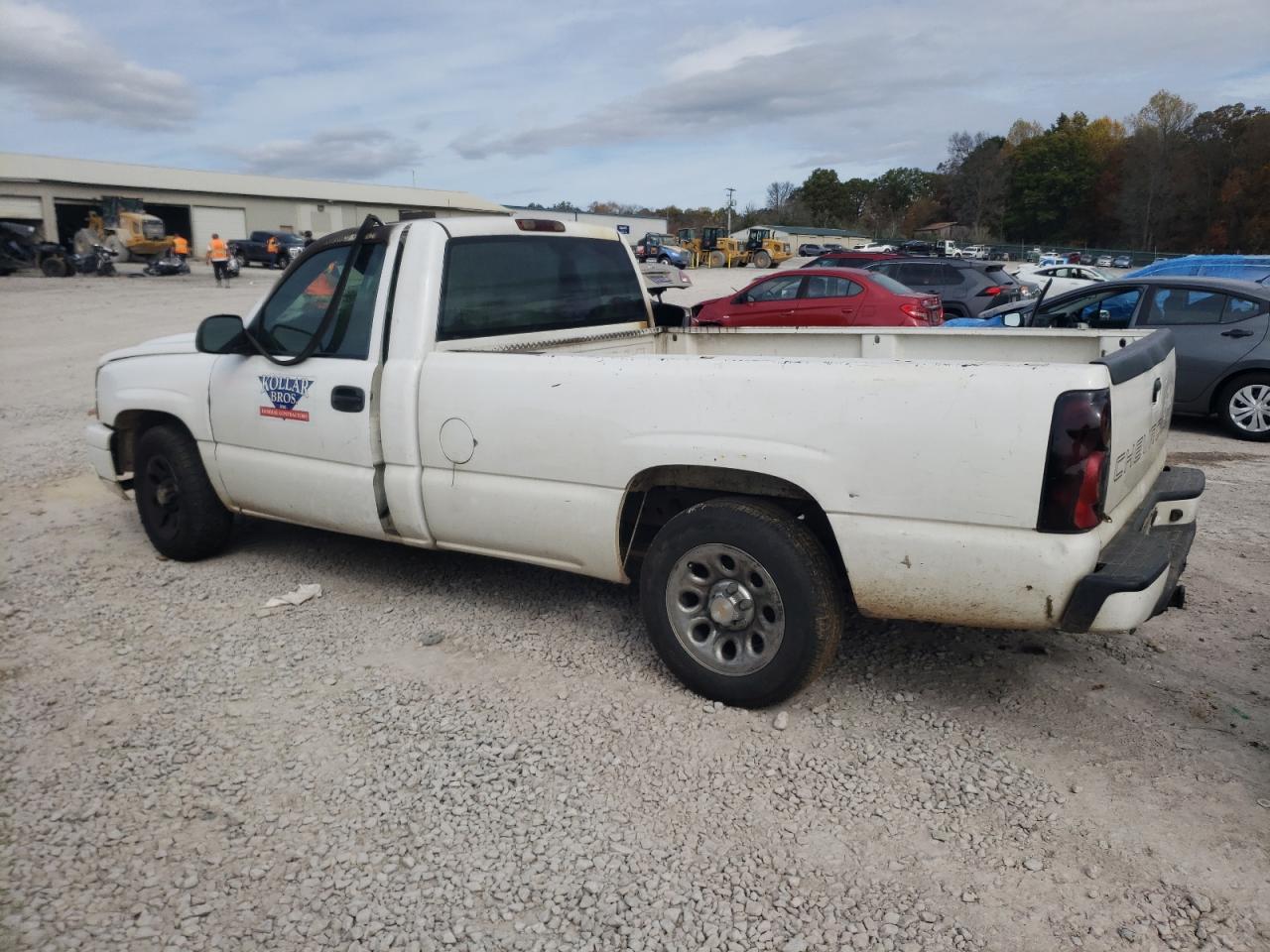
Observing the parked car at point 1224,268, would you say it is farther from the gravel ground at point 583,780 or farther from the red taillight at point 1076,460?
the red taillight at point 1076,460

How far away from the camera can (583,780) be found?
3143 mm

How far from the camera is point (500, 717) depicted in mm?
3553

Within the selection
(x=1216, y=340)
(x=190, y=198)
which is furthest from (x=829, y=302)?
(x=190, y=198)

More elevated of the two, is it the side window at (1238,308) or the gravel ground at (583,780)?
the side window at (1238,308)

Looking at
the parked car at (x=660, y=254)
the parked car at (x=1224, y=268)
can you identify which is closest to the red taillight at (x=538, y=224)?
the parked car at (x=1224, y=268)

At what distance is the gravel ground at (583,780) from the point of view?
2.51 m

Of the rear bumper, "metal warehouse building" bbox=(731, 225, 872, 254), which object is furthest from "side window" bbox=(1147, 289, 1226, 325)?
"metal warehouse building" bbox=(731, 225, 872, 254)

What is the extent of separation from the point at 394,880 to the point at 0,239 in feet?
123

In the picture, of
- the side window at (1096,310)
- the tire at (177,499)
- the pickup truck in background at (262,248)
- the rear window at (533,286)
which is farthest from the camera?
the pickup truck in background at (262,248)

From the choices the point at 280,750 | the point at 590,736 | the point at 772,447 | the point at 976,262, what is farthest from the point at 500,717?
the point at 976,262

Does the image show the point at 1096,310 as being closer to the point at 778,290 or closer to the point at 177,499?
the point at 778,290

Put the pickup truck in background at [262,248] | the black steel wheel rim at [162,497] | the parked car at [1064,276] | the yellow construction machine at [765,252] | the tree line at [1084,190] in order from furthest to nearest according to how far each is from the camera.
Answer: the tree line at [1084,190]
the yellow construction machine at [765,252]
the pickup truck in background at [262,248]
the parked car at [1064,276]
the black steel wheel rim at [162,497]

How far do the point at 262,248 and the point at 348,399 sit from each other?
41425 mm

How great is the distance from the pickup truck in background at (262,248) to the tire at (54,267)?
8310 mm
